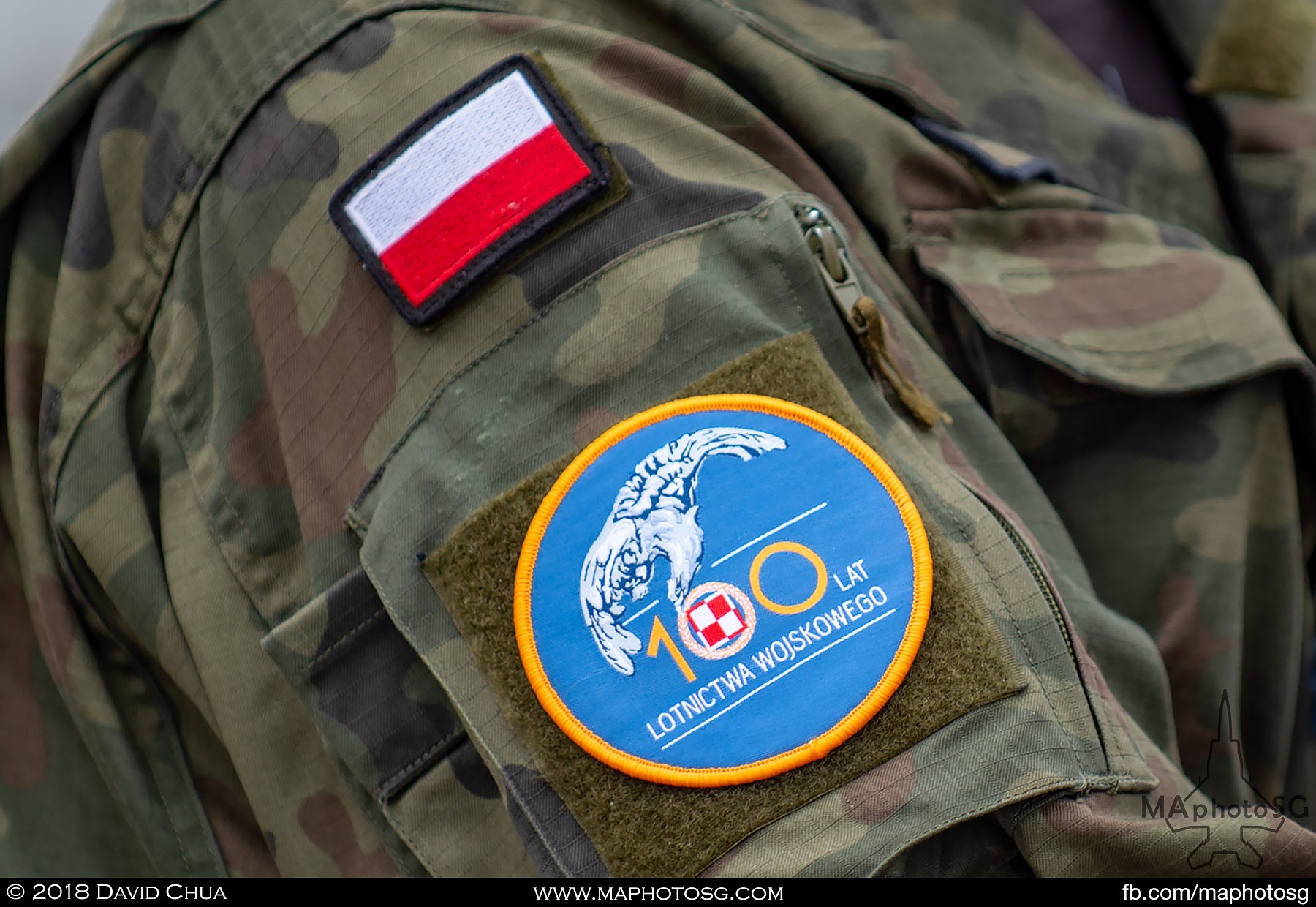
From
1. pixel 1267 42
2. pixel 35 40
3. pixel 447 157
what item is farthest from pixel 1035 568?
pixel 35 40

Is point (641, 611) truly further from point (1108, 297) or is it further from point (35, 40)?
point (35, 40)

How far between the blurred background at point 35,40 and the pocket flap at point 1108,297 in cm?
105

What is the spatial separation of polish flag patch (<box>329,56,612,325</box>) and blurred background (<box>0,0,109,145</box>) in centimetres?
83

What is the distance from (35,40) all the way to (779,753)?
1242mm

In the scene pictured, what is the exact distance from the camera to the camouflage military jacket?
57 cm

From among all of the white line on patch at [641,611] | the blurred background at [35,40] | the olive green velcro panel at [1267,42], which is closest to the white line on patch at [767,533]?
the white line on patch at [641,611]

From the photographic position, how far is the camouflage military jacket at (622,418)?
568mm

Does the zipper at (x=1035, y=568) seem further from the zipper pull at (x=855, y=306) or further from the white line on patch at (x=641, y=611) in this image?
the white line on patch at (x=641, y=611)

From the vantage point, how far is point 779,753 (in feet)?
1.81

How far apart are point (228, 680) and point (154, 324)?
0.27 meters

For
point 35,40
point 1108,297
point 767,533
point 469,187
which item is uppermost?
point 35,40

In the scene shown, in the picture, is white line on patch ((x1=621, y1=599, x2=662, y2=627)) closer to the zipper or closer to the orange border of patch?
the orange border of patch

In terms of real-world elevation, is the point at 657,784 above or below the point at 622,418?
below
